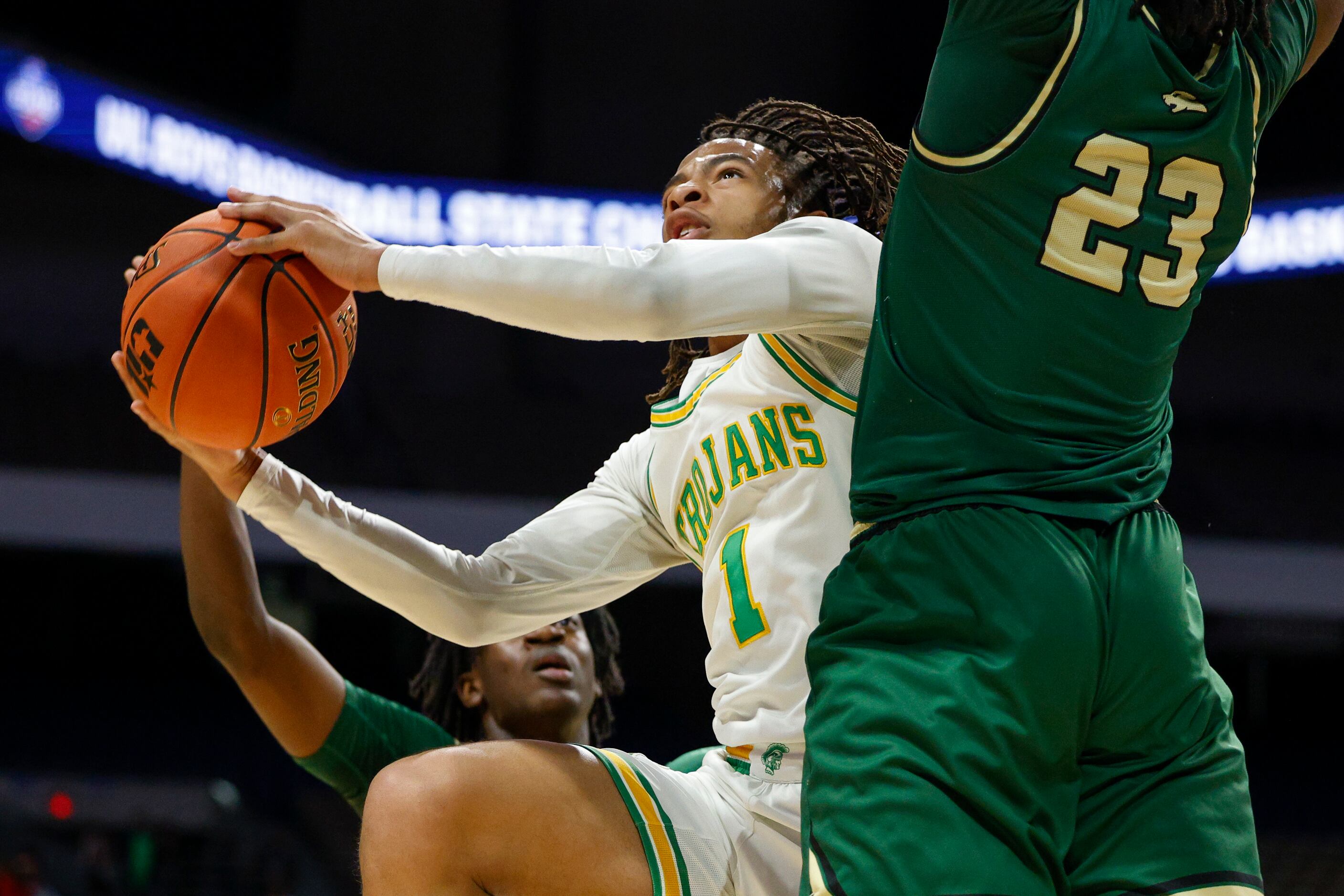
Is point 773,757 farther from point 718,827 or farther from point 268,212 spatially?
point 268,212

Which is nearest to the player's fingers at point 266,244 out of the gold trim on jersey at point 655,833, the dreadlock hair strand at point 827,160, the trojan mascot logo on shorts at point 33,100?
the dreadlock hair strand at point 827,160

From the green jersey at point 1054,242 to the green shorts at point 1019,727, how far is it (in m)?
0.07

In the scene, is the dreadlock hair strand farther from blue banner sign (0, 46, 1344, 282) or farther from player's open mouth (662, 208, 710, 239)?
blue banner sign (0, 46, 1344, 282)

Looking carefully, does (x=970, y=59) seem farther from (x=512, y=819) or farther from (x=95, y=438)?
(x=95, y=438)

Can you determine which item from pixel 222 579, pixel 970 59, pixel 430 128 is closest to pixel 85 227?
pixel 430 128

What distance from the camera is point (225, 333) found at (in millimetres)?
2188

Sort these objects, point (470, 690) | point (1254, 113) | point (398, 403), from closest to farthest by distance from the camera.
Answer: point (1254, 113), point (470, 690), point (398, 403)

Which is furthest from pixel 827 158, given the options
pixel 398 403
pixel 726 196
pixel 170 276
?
pixel 398 403

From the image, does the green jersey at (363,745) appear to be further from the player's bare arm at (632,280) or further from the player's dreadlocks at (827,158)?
the player's bare arm at (632,280)

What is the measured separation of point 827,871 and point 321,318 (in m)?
1.21

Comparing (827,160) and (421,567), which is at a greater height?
(827,160)

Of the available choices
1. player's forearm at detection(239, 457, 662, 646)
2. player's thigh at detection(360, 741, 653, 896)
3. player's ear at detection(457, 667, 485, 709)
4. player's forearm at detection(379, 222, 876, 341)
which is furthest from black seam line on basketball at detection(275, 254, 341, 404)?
player's ear at detection(457, 667, 485, 709)

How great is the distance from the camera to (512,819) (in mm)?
2033

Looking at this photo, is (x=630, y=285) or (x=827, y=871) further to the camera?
(x=630, y=285)
